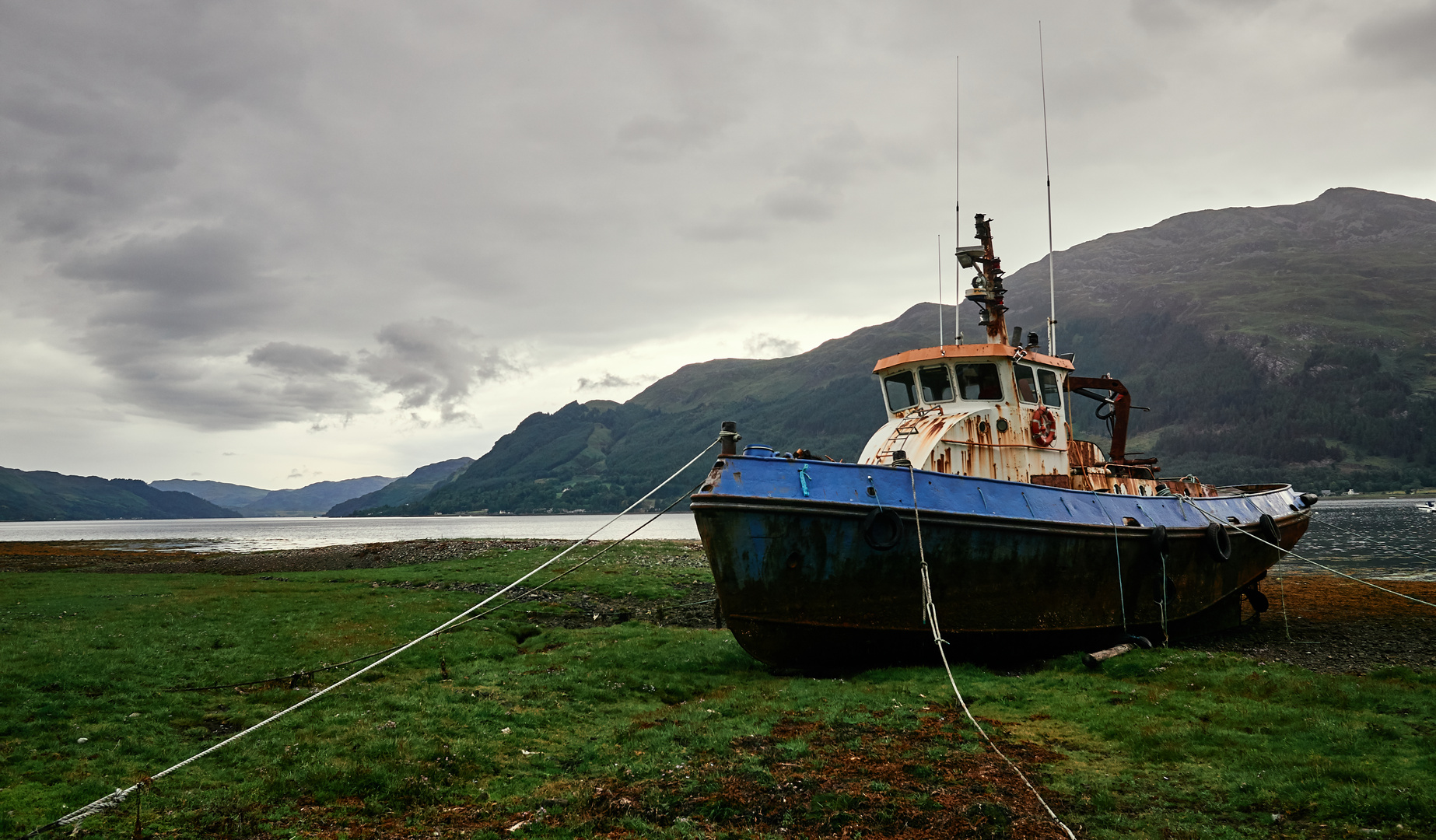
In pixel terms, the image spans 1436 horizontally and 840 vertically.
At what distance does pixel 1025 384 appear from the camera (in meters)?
19.0

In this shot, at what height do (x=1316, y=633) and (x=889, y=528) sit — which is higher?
(x=889, y=528)

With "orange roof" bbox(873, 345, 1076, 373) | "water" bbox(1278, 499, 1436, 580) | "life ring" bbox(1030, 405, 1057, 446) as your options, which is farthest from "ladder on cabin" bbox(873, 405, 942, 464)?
"water" bbox(1278, 499, 1436, 580)

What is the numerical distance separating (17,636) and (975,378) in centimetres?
2310

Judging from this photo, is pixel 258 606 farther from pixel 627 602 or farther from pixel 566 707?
pixel 566 707

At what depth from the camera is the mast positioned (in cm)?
1995

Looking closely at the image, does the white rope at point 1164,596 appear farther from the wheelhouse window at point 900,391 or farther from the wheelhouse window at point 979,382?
the wheelhouse window at point 900,391

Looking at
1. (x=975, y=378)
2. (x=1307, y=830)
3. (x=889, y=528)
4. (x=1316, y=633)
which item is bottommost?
(x=1316, y=633)

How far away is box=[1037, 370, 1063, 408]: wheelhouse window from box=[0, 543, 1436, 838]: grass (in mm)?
6779

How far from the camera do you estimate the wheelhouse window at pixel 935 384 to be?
61.6 ft

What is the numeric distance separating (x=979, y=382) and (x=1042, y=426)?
212 cm

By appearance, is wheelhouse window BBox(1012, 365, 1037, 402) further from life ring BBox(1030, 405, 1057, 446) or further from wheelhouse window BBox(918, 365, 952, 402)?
wheelhouse window BBox(918, 365, 952, 402)

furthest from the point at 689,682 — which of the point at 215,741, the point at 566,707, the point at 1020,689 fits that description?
the point at 215,741

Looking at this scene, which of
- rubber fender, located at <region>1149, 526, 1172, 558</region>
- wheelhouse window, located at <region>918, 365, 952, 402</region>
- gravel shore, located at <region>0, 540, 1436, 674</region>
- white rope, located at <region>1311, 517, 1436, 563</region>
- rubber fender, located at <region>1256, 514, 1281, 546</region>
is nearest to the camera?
rubber fender, located at <region>1149, 526, 1172, 558</region>

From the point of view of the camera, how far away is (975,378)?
18703mm
